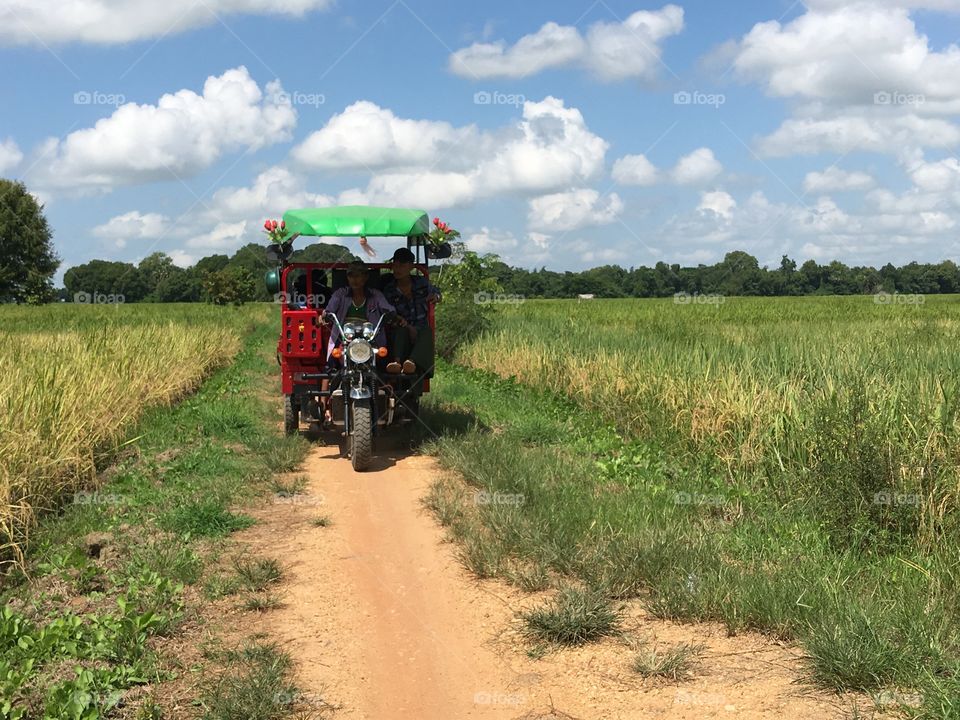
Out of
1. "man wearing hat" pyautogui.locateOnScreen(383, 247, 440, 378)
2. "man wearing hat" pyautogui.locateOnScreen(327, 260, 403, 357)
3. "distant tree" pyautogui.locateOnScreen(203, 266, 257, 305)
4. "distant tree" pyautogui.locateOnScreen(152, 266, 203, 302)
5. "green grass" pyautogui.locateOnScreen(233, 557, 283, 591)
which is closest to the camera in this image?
"green grass" pyautogui.locateOnScreen(233, 557, 283, 591)

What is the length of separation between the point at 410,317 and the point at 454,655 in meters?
5.59

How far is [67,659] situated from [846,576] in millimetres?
4356

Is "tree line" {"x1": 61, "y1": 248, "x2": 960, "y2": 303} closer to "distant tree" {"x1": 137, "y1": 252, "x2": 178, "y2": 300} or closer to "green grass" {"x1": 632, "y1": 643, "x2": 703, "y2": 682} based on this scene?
"distant tree" {"x1": 137, "y1": 252, "x2": 178, "y2": 300}

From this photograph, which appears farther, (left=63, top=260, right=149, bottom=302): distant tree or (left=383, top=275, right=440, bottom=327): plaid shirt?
(left=63, top=260, right=149, bottom=302): distant tree

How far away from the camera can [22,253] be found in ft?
198

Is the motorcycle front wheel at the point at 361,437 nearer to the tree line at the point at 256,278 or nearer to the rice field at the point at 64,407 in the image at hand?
the rice field at the point at 64,407

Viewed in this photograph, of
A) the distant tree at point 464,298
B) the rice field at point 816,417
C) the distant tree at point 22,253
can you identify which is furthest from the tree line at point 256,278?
the rice field at point 816,417

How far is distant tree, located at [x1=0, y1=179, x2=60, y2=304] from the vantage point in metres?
59.3

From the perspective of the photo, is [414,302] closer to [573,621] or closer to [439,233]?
[439,233]

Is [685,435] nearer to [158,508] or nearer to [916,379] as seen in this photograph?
[916,379]

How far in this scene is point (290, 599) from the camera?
15.9 ft

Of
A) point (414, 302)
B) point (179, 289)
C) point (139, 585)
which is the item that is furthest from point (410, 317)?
point (179, 289)

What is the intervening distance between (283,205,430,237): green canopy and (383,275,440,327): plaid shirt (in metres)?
0.79

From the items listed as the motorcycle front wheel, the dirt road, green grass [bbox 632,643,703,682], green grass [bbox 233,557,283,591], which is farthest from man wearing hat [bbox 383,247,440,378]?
green grass [bbox 632,643,703,682]
